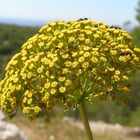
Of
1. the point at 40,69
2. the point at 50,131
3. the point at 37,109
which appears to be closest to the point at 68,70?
the point at 40,69

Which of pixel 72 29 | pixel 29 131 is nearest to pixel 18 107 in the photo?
pixel 72 29

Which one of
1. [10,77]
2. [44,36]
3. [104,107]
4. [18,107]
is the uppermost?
[44,36]

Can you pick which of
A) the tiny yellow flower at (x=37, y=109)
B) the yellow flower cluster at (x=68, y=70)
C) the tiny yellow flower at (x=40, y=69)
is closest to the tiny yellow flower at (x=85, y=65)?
the yellow flower cluster at (x=68, y=70)

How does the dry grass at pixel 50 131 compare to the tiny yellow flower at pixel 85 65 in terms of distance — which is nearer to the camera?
the tiny yellow flower at pixel 85 65

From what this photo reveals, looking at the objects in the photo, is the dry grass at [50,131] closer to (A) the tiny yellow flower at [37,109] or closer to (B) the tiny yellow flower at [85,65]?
(A) the tiny yellow flower at [37,109]

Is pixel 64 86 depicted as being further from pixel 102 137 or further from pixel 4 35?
pixel 4 35

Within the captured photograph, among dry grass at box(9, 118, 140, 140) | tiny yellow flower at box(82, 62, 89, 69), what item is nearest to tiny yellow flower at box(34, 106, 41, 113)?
tiny yellow flower at box(82, 62, 89, 69)

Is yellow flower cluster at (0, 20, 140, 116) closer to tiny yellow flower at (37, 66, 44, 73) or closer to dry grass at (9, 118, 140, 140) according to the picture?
tiny yellow flower at (37, 66, 44, 73)

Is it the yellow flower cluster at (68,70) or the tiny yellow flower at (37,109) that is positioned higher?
the yellow flower cluster at (68,70)
